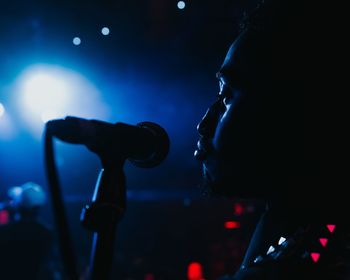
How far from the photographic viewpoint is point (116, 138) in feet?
4.65

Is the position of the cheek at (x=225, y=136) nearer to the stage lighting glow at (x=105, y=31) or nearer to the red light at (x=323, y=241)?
the red light at (x=323, y=241)

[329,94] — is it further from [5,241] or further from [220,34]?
[220,34]

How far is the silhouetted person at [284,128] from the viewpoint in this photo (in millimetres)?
1567

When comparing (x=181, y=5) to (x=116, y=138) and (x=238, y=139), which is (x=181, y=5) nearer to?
(x=238, y=139)

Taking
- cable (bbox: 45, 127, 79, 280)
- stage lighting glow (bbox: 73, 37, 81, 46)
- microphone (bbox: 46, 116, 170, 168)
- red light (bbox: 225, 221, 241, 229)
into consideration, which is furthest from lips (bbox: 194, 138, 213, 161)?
red light (bbox: 225, 221, 241, 229)

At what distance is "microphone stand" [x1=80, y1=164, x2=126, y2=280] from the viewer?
132 cm

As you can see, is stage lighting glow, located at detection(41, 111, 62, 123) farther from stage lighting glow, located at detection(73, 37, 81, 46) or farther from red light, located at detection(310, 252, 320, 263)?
red light, located at detection(310, 252, 320, 263)

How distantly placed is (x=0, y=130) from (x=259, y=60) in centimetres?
957

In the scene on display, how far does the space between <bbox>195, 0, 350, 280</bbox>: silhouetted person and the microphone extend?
0.30 m

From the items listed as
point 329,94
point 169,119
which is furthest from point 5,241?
point 169,119

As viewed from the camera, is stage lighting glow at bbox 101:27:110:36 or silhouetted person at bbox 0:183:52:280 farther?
stage lighting glow at bbox 101:27:110:36

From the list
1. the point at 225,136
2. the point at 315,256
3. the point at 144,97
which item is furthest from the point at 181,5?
the point at 315,256

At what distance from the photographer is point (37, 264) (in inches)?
199

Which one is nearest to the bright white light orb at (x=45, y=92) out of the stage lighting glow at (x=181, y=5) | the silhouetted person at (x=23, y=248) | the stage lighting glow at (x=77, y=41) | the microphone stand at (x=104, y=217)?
the stage lighting glow at (x=77, y=41)
